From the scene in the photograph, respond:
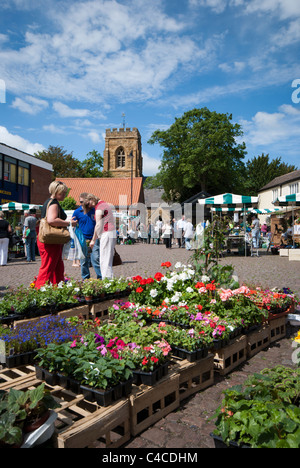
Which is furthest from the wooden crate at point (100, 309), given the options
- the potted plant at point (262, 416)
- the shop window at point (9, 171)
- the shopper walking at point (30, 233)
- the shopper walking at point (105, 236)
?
the shop window at point (9, 171)

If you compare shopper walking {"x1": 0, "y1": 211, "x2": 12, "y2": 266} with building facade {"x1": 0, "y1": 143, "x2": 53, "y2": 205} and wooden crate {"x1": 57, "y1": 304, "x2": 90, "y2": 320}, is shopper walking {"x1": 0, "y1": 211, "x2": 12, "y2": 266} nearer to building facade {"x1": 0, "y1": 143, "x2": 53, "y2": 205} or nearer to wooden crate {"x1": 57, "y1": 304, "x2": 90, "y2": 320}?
wooden crate {"x1": 57, "y1": 304, "x2": 90, "y2": 320}

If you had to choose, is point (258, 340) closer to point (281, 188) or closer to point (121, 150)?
point (281, 188)

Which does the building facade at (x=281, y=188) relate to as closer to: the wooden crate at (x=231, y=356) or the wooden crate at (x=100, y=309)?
the wooden crate at (x=100, y=309)

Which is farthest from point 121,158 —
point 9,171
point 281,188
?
point 9,171

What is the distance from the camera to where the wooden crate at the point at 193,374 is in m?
3.09

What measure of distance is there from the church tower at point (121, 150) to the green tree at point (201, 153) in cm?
2329

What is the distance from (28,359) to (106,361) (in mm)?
996

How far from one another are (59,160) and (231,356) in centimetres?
5216

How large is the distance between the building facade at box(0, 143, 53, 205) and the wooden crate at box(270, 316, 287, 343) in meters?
27.0

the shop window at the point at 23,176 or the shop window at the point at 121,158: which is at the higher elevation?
the shop window at the point at 121,158

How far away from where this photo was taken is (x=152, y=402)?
2693 millimetres

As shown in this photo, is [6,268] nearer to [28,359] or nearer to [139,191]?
[28,359]

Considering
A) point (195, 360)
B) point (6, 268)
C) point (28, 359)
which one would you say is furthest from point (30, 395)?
point (6, 268)

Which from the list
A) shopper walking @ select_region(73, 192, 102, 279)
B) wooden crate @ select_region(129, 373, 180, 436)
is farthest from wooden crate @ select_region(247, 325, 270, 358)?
shopper walking @ select_region(73, 192, 102, 279)
